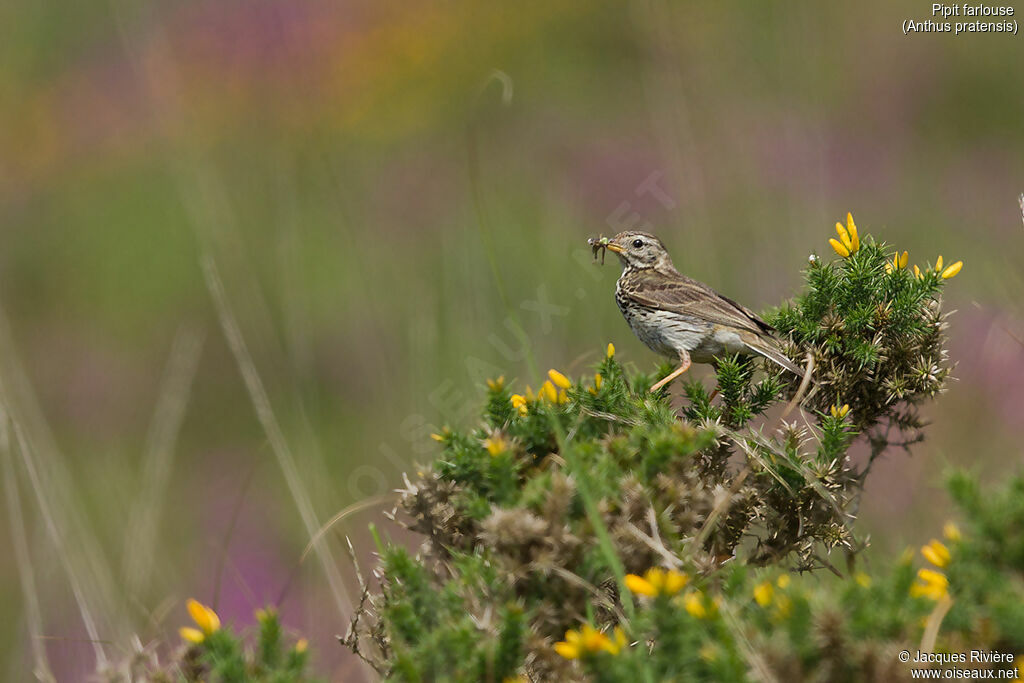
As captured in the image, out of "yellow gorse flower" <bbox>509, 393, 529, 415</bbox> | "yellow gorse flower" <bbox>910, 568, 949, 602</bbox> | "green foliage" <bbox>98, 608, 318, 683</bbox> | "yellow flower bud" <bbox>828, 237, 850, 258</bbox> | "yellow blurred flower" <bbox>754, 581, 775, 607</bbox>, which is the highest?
"yellow flower bud" <bbox>828, 237, 850, 258</bbox>

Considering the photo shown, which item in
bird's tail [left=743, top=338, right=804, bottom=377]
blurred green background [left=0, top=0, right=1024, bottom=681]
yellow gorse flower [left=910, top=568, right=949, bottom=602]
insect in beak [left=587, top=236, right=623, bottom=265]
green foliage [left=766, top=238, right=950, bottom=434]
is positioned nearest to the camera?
yellow gorse flower [left=910, top=568, right=949, bottom=602]

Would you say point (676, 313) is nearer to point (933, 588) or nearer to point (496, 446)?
point (496, 446)

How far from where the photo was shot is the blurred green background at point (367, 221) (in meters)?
5.27

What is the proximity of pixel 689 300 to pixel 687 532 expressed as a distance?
6.68 ft

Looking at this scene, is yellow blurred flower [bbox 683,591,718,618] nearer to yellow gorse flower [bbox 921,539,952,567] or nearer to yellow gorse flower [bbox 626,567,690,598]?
yellow gorse flower [bbox 626,567,690,598]

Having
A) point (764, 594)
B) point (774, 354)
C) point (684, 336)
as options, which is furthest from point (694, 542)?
point (684, 336)

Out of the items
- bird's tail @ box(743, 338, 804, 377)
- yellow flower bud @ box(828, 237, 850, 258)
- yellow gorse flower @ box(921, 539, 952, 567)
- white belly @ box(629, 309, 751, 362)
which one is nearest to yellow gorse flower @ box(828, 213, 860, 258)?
yellow flower bud @ box(828, 237, 850, 258)

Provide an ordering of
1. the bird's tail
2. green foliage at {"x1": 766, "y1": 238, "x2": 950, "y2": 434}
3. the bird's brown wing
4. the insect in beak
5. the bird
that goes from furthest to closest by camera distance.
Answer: the insect in beak < the bird's brown wing < the bird < the bird's tail < green foliage at {"x1": 766, "y1": 238, "x2": 950, "y2": 434}

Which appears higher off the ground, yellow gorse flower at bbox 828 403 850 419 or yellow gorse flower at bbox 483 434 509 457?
yellow gorse flower at bbox 483 434 509 457

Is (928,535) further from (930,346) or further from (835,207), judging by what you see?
(835,207)

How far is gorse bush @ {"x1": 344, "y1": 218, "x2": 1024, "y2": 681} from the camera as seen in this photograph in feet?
6.28

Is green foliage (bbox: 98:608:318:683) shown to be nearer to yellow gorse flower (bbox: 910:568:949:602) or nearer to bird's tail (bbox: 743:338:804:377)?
yellow gorse flower (bbox: 910:568:949:602)

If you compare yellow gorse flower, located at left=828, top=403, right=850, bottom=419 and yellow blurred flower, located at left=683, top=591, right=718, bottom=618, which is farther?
yellow gorse flower, located at left=828, top=403, right=850, bottom=419

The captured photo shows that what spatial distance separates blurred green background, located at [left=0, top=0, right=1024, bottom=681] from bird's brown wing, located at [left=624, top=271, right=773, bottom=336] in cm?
33
